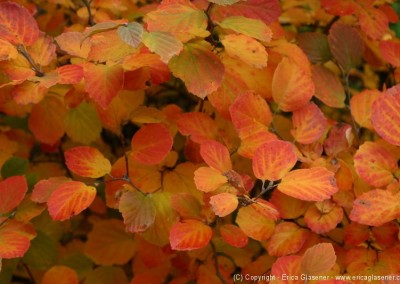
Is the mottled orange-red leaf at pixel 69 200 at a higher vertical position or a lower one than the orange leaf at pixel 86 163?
lower

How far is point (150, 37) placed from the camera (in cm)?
70

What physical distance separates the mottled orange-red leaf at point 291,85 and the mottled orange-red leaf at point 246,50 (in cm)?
9

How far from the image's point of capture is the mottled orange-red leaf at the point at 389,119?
0.77 metres

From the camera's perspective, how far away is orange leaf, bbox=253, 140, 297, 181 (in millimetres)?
736

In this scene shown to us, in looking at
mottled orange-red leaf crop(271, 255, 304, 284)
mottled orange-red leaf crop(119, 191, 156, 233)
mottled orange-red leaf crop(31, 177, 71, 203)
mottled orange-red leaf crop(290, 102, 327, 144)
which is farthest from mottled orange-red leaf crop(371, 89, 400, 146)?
mottled orange-red leaf crop(31, 177, 71, 203)

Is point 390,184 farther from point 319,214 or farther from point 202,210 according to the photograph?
point 202,210

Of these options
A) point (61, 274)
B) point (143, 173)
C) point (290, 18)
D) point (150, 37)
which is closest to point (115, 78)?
point (150, 37)

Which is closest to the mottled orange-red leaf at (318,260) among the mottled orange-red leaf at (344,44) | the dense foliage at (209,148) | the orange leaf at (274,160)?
the dense foliage at (209,148)

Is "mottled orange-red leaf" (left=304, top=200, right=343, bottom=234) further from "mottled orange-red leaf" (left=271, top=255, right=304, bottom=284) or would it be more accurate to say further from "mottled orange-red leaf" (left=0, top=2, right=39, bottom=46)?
"mottled orange-red leaf" (left=0, top=2, right=39, bottom=46)

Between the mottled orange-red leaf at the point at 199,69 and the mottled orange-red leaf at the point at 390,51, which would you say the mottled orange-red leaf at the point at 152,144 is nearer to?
the mottled orange-red leaf at the point at 199,69

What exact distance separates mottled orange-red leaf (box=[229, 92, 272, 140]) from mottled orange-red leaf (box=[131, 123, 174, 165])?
10 cm

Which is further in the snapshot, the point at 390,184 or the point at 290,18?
the point at 290,18

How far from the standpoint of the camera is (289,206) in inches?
33.7

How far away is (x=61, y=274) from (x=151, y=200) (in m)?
0.21
